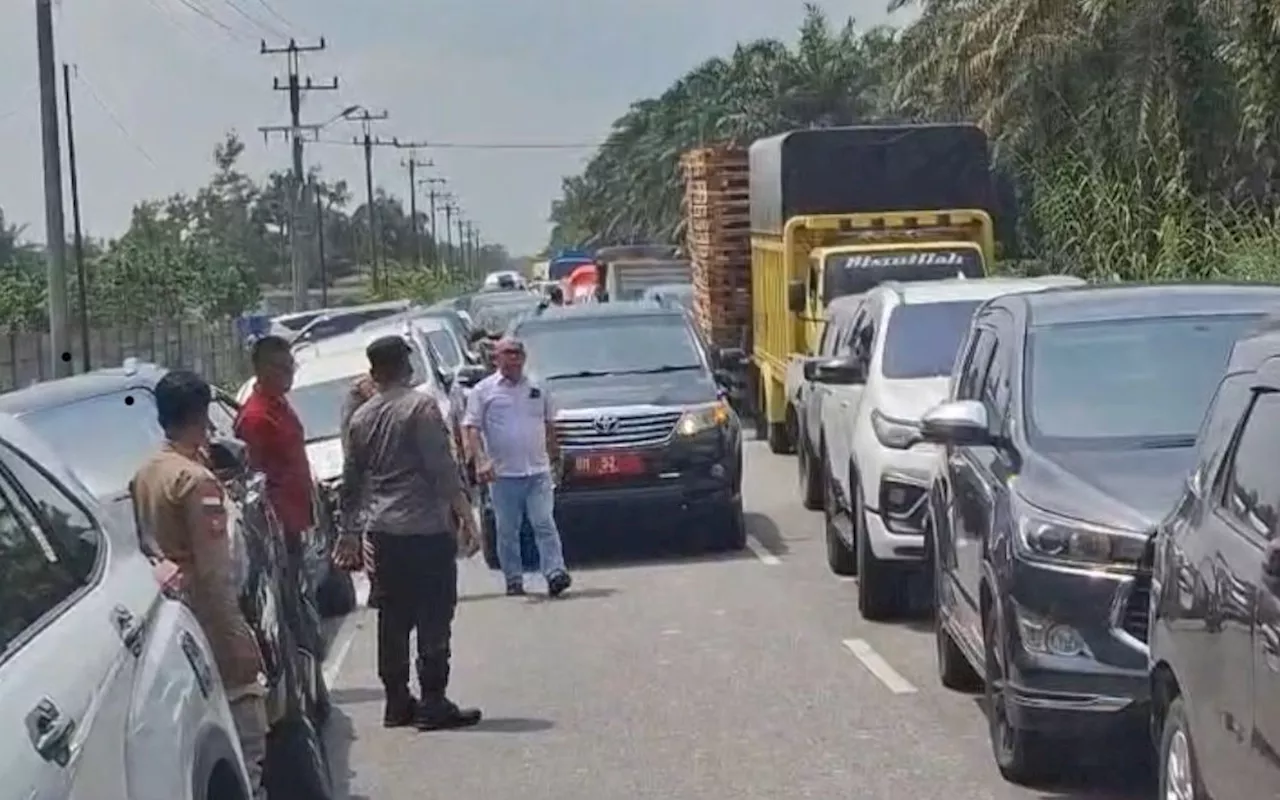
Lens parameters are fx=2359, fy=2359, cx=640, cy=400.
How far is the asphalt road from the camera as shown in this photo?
9.46 m

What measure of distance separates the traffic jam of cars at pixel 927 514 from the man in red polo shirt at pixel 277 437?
229 millimetres

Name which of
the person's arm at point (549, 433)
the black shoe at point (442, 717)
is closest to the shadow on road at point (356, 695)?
the black shoe at point (442, 717)

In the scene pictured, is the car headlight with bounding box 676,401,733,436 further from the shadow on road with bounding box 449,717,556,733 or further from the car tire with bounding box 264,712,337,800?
the car tire with bounding box 264,712,337,800

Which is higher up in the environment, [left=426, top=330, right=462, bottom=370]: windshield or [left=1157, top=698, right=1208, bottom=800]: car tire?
[left=426, top=330, right=462, bottom=370]: windshield

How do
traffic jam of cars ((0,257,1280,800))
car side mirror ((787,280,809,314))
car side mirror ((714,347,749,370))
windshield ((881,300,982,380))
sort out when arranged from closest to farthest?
traffic jam of cars ((0,257,1280,800))
windshield ((881,300,982,380))
car side mirror ((787,280,809,314))
car side mirror ((714,347,749,370))

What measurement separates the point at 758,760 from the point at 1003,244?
74.2ft

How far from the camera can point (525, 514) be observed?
15.4 m

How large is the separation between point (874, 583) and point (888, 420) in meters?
0.95

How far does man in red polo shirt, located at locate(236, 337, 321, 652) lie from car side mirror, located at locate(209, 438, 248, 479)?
71.0 inches

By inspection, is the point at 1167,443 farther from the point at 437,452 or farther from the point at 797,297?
the point at 797,297

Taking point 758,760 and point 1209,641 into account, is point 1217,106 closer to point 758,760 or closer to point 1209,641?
point 758,760

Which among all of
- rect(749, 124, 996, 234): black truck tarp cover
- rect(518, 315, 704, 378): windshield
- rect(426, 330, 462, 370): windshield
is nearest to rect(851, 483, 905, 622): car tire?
rect(518, 315, 704, 378): windshield

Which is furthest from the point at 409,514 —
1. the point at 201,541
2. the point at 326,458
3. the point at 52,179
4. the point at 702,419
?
the point at 52,179

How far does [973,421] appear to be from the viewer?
952 cm
